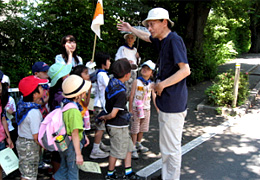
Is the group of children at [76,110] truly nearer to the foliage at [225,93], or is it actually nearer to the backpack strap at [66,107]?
the backpack strap at [66,107]

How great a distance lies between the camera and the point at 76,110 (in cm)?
269

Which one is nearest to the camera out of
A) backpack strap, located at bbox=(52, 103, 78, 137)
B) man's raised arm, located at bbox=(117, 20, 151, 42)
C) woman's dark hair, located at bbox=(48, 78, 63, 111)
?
backpack strap, located at bbox=(52, 103, 78, 137)

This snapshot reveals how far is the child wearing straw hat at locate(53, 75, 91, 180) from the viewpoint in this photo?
104 inches

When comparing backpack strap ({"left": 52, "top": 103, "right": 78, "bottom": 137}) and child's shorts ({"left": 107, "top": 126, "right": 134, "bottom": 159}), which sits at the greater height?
backpack strap ({"left": 52, "top": 103, "right": 78, "bottom": 137})

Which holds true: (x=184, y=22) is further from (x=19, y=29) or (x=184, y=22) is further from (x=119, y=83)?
(x=119, y=83)

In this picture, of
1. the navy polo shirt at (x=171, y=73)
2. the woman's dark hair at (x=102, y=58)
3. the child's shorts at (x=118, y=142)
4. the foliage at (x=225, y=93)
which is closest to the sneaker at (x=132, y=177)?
the child's shorts at (x=118, y=142)

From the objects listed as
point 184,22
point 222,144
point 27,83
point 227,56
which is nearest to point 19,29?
point 27,83

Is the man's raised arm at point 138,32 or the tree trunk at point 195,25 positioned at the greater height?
the tree trunk at point 195,25

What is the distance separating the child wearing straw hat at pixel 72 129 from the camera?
8.69ft

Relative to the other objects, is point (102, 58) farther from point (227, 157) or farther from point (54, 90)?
point (227, 157)

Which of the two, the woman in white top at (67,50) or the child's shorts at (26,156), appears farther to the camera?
the woman in white top at (67,50)

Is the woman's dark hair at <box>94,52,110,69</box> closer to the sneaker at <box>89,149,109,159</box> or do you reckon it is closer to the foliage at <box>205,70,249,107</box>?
the sneaker at <box>89,149,109,159</box>

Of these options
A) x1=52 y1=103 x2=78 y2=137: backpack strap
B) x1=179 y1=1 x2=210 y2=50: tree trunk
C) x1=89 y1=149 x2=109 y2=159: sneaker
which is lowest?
x1=89 y1=149 x2=109 y2=159: sneaker

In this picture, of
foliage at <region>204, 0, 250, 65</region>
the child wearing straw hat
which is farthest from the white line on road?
foliage at <region>204, 0, 250, 65</region>
